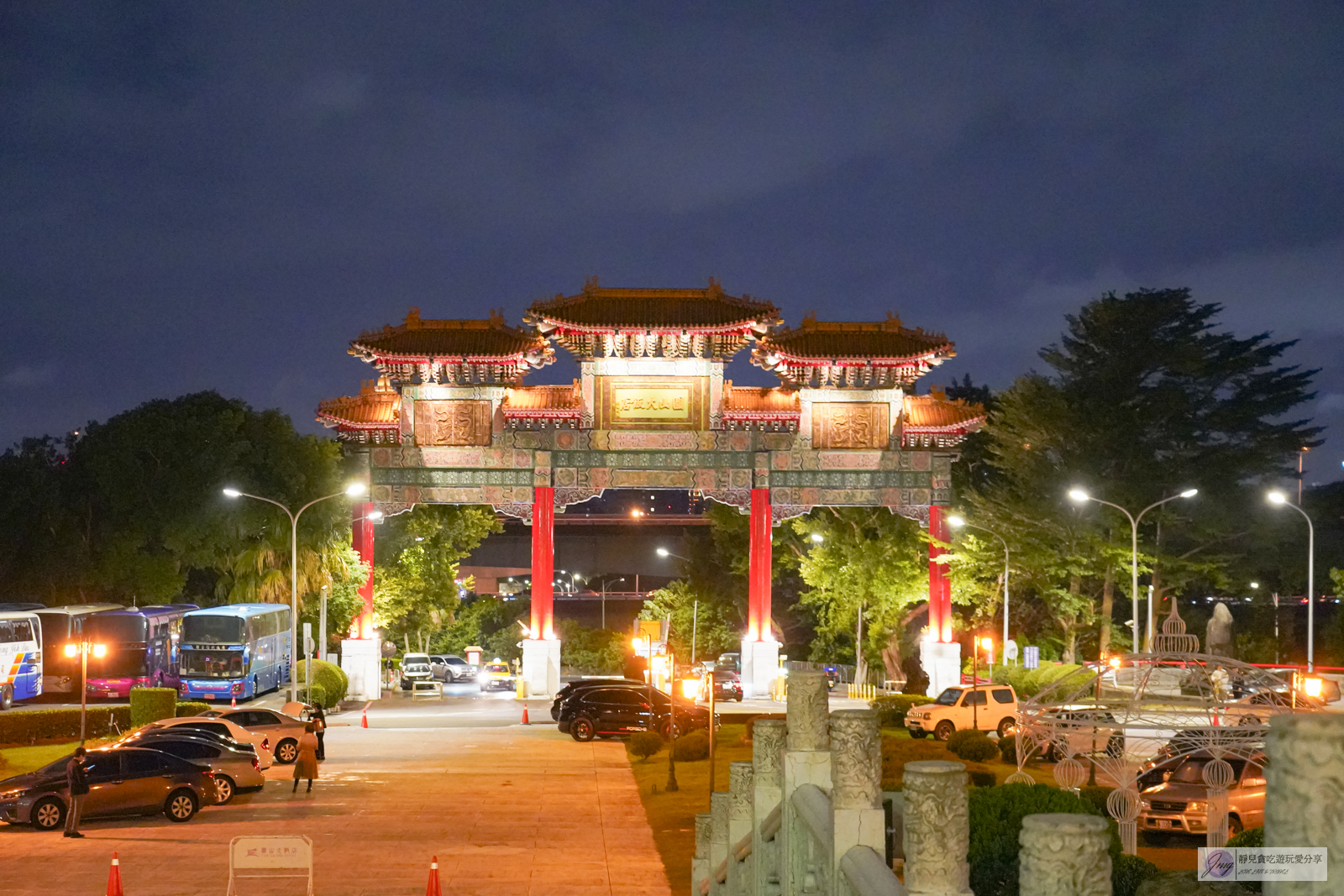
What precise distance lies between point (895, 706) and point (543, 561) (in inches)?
606

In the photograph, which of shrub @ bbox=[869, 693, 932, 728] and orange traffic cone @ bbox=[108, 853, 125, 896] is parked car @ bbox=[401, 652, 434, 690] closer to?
shrub @ bbox=[869, 693, 932, 728]

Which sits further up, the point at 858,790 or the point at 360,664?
the point at 858,790

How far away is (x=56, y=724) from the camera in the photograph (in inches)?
1459

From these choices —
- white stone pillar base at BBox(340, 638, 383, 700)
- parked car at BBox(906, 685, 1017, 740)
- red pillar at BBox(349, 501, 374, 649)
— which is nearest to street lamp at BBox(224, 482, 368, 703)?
red pillar at BBox(349, 501, 374, 649)

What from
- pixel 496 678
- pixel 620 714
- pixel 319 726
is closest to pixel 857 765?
pixel 319 726

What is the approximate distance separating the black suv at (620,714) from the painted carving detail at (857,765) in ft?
103

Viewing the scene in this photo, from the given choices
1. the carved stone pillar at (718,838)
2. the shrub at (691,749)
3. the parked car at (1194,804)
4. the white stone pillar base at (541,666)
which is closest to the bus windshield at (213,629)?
the white stone pillar base at (541,666)

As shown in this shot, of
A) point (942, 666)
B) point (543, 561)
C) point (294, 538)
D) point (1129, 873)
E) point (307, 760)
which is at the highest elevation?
point (294, 538)

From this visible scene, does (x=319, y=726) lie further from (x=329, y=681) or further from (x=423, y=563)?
(x=423, y=563)

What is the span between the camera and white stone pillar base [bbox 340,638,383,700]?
52469 millimetres

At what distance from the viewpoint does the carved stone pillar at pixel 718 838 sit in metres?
13.8

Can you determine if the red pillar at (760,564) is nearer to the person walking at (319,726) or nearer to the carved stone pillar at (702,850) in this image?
the person walking at (319,726)

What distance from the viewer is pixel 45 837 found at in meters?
23.3

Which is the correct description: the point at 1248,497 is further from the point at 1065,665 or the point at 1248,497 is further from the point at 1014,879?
the point at 1014,879
